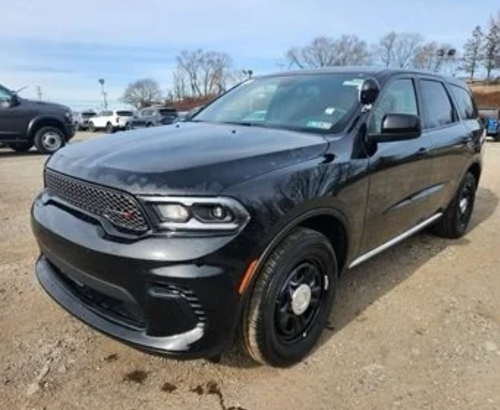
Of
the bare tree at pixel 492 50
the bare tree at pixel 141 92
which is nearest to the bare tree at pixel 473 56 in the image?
the bare tree at pixel 492 50

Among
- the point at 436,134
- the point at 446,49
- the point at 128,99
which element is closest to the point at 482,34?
the point at 446,49

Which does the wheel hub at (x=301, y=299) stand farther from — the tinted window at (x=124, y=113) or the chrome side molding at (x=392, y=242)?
the tinted window at (x=124, y=113)

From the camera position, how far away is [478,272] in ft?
14.6

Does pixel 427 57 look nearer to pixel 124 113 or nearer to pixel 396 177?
pixel 124 113

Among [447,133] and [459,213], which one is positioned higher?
[447,133]

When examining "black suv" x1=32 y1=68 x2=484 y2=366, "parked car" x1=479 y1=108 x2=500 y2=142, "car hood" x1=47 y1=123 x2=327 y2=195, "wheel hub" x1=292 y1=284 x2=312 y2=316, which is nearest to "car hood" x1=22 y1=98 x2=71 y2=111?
"black suv" x1=32 y1=68 x2=484 y2=366

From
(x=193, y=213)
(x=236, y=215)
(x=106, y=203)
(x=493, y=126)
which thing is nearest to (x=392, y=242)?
(x=236, y=215)

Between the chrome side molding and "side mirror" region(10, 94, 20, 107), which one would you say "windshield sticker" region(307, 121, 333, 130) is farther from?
"side mirror" region(10, 94, 20, 107)

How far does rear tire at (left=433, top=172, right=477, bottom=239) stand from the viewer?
5173 mm

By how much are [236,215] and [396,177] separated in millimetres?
1735

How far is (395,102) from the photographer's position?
3.80m

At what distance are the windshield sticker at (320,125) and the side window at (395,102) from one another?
29 centimetres

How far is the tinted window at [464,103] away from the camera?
5.09m

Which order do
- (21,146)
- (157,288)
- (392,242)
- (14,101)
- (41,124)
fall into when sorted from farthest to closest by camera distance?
(21,146) < (41,124) < (14,101) < (392,242) < (157,288)
